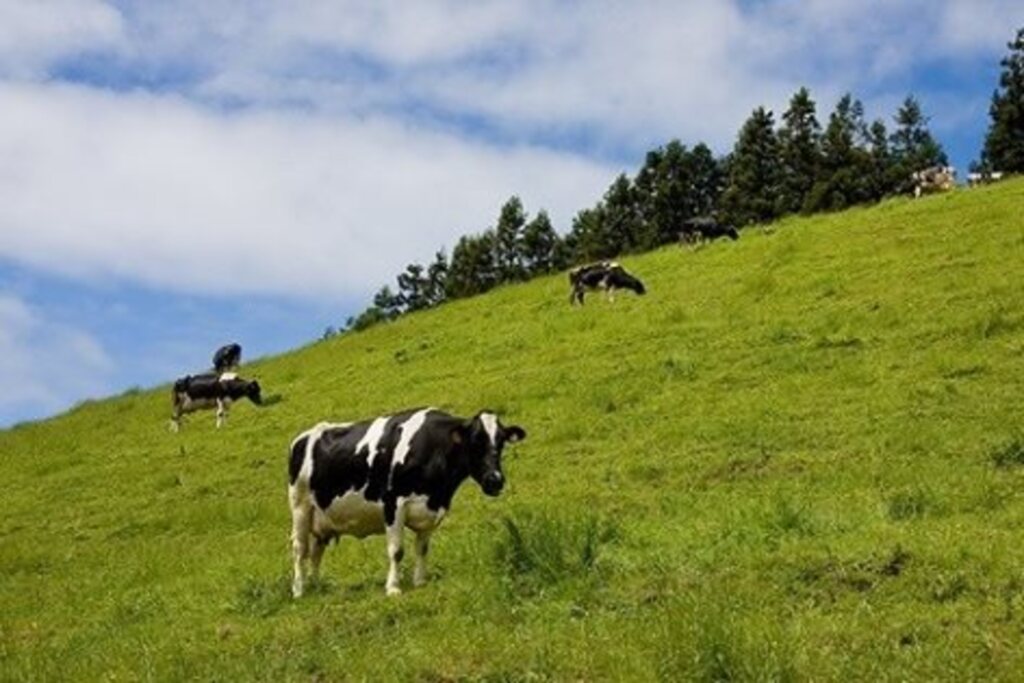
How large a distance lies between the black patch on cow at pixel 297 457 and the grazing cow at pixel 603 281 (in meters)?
24.7

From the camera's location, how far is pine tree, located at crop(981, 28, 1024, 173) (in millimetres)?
72000

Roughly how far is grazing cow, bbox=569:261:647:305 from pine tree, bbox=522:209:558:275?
55.0 meters

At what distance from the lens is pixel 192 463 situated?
28.8 metres

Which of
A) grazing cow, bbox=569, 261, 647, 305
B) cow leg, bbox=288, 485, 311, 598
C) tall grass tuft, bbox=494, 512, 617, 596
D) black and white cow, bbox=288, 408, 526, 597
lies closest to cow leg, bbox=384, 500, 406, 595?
black and white cow, bbox=288, 408, 526, 597

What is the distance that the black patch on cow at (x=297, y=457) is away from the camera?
15.1 meters

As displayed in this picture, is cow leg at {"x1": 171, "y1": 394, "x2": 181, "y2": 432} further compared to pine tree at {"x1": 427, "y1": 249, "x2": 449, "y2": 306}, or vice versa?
pine tree at {"x1": 427, "y1": 249, "x2": 449, "y2": 306}

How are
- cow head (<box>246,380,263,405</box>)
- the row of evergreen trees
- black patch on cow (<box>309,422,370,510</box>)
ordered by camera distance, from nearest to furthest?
black patch on cow (<box>309,422,370,510</box>) → cow head (<box>246,380,263,405</box>) → the row of evergreen trees

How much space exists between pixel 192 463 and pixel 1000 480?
19.7 meters

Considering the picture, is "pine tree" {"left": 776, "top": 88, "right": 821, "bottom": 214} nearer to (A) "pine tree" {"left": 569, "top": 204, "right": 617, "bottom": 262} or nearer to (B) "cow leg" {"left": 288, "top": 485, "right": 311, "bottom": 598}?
(A) "pine tree" {"left": 569, "top": 204, "right": 617, "bottom": 262}

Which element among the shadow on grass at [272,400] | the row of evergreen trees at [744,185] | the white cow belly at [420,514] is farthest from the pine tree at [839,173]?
the white cow belly at [420,514]

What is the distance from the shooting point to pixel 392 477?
45.2 ft

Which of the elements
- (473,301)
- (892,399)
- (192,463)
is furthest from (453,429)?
(473,301)

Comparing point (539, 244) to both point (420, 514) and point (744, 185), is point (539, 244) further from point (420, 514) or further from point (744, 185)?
point (420, 514)

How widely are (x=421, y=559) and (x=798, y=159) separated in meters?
72.5
